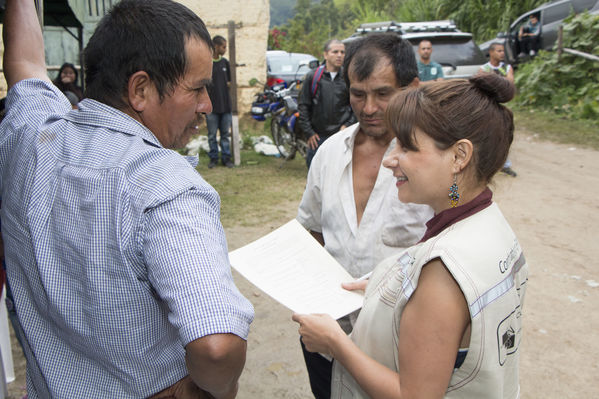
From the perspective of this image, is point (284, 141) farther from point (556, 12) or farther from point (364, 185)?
point (556, 12)

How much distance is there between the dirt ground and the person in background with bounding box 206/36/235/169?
264 cm

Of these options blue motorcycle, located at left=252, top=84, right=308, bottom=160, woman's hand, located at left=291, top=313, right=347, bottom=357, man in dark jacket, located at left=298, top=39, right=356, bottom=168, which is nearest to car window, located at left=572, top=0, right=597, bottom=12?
blue motorcycle, located at left=252, top=84, right=308, bottom=160

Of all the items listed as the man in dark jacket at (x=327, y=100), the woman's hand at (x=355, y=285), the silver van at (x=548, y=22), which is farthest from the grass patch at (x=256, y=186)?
the silver van at (x=548, y=22)

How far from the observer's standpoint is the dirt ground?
2.98 meters

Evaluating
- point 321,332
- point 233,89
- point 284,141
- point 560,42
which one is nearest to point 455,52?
point 560,42

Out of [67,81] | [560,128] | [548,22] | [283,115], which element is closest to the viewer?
[67,81]

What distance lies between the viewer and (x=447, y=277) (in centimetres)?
115

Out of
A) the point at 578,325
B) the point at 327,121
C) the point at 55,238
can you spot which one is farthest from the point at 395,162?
the point at 327,121

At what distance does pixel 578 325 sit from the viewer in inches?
137

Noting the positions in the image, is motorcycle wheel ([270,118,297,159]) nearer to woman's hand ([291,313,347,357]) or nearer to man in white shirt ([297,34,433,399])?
man in white shirt ([297,34,433,399])

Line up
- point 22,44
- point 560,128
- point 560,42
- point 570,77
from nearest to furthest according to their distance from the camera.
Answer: point 22,44 < point 560,128 < point 570,77 < point 560,42

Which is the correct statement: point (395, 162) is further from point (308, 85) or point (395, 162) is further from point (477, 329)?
point (308, 85)

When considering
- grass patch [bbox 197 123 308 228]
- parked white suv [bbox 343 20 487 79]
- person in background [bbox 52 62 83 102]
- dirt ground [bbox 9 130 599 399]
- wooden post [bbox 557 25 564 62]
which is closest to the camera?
dirt ground [bbox 9 130 599 399]

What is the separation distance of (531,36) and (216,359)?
1488 centimetres
